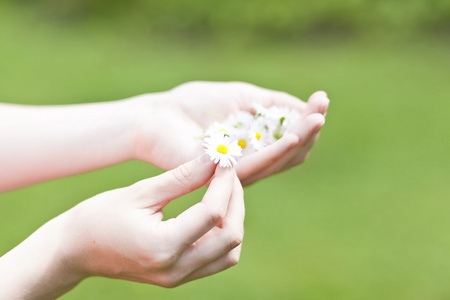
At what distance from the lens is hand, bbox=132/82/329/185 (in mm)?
1224

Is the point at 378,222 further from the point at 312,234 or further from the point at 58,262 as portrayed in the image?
the point at 58,262

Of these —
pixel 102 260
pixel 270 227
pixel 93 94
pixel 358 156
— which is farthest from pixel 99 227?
pixel 93 94

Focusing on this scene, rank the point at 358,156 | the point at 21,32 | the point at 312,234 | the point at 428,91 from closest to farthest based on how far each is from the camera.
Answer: the point at 312,234 < the point at 358,156 < the point at 428,91 < the point at 21,32

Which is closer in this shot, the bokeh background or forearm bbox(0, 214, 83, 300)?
forearm bbox(0, 214, 83, 300)

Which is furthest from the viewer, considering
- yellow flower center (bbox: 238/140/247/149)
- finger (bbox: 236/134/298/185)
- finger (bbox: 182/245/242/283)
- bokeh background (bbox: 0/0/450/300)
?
bokeh background (bbox: 0/0/450/300)

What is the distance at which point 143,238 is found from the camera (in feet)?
2.90

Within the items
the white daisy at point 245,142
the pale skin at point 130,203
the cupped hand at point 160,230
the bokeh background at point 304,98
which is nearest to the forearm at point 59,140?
the pale skin at point 130,203

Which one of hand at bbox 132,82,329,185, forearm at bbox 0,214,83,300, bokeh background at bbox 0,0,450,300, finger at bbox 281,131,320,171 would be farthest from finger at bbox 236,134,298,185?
bokeh background at bbox 0,0,450,300

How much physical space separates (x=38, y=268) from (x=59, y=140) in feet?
1.51

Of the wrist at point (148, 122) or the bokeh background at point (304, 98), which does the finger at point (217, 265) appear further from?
the bokeh background at point (304, 98)

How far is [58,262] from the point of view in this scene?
0.96 m

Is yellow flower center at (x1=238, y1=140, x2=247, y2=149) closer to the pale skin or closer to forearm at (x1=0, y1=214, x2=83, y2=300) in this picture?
the pale skin

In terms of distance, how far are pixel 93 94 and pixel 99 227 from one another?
2.67 m

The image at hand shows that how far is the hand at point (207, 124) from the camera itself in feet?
4.01
